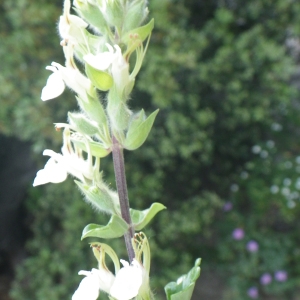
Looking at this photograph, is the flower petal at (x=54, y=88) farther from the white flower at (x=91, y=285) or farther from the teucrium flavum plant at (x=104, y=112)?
the white flower at (x=91, y=285)

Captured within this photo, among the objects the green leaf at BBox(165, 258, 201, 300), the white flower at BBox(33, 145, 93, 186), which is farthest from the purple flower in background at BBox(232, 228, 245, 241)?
the white flower at BBox(33, 145, 93, 186)

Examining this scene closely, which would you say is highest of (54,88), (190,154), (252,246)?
(54,88)

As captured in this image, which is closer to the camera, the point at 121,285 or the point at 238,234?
the point at 121,285

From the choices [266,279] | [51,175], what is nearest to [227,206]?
[266,279]

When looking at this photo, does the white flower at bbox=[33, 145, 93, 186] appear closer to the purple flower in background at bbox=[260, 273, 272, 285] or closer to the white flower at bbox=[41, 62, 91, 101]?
the white flower at bbox=[41, 62, 91, 101]

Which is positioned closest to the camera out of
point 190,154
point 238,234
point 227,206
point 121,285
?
point 121,285

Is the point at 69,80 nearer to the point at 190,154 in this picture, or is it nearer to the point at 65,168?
the point at 65,168

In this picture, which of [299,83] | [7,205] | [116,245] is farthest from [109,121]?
[299,83]
